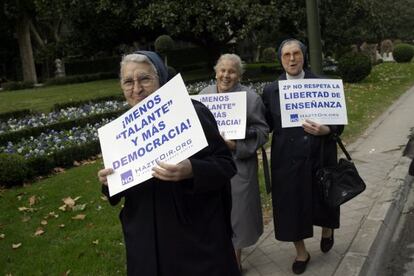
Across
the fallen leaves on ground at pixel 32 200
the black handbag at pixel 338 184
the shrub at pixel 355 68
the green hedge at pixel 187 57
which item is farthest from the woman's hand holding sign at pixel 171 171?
the green hedge at pixel 187 57

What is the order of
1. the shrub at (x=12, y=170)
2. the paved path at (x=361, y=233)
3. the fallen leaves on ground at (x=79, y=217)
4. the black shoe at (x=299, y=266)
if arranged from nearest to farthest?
the black shoe at (x=299, y=266), the paved path at (x=361, y=233), the fallen leaves on ground at (x=79, y=217), the shrub at (x=12, y=170)

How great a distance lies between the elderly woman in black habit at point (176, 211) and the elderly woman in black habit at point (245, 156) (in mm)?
1597

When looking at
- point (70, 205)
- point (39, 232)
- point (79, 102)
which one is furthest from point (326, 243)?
point (79, 102)

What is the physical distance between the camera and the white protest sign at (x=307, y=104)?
409 centimetres

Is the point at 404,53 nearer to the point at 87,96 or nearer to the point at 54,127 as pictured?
the point at 87,96

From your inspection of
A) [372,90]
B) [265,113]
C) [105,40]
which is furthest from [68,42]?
[265,113]

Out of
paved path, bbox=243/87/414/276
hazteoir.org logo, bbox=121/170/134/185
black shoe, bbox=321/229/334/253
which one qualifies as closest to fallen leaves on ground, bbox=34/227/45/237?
paved path, bbox=243/87/414/276

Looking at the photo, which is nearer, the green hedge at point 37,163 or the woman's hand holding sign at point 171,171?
the woman's hand holding sign at point 171,171

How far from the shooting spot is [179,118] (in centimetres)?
241

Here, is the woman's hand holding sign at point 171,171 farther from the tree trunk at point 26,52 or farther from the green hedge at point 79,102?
the tree trunk at point 26,52

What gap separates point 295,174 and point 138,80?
2.06 m

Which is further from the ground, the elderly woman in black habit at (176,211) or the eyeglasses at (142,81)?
the eyeglasses at (142,81)

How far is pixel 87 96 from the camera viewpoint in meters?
19.9

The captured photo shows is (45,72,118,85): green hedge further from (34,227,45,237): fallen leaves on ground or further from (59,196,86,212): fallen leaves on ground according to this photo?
(34,227,45,237): fallen leaves on ground
